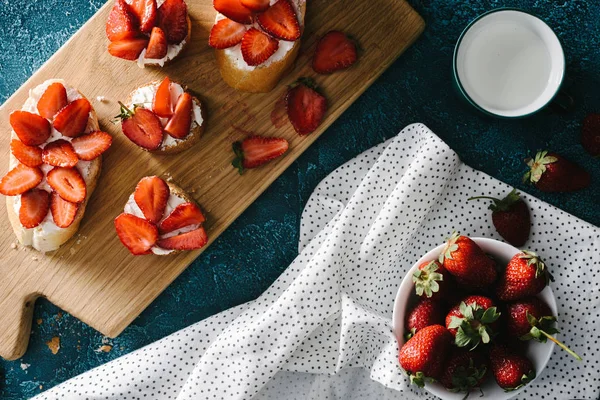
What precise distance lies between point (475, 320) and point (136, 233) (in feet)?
2.98

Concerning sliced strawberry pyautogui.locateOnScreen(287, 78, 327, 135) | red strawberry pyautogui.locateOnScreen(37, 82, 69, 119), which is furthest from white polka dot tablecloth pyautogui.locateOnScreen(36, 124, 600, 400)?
red strawberry pyautogui.locateOnScreen(37, 82, 69, 119)

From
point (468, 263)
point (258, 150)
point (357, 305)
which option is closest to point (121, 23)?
point (258, 150)

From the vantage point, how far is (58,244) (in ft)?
6.16

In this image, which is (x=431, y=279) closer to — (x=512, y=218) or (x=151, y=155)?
(x=512, y=218)

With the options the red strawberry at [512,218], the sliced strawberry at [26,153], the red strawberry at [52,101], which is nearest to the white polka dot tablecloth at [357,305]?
the red strawberry at [512,218]

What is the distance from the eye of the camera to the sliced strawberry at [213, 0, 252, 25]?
5.72 feet

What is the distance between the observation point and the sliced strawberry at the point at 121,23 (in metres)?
1.78

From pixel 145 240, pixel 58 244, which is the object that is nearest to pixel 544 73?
pixel 145 240

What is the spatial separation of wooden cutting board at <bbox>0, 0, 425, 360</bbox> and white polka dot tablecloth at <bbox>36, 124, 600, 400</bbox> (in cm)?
18

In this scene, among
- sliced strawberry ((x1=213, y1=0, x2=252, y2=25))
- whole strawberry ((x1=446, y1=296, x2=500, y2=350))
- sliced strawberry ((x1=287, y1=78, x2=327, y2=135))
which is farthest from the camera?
sliced strawberry ((x1=287, y1=78, x2=327, y2=135))

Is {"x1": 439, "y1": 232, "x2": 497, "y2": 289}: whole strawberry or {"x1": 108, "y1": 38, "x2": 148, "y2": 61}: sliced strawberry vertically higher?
{"x1": 108, "y1": 38, "x2": 148, "y2": 61}: sliced strawberry

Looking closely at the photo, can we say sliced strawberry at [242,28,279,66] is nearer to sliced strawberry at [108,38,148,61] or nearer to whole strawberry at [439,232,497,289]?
sliced strawberry at [108,38,148,61]

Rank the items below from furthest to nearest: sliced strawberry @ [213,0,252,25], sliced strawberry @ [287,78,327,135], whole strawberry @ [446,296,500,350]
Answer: sliced strawberry @ [287,78,327,135] < sliced strawberry @ [213,0,252,25] < whole strawberry @ [446,296,500,350]

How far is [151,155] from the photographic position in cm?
190
